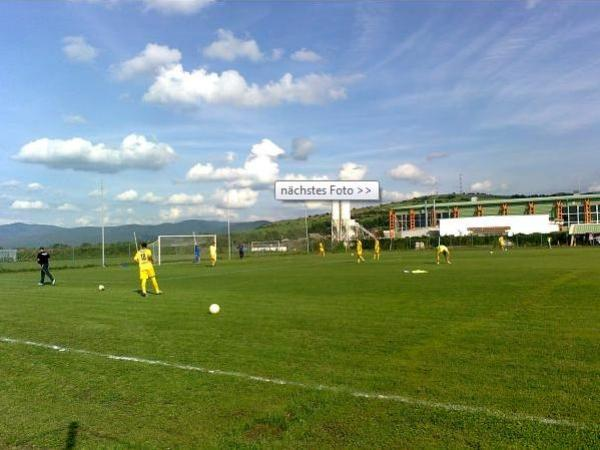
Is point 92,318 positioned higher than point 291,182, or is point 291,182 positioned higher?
point 291,182

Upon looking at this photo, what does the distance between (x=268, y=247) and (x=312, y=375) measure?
65.8 meters

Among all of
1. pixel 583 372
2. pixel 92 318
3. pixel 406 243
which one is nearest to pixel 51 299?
pixel 92 318

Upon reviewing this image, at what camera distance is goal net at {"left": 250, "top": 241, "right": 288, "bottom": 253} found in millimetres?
70938

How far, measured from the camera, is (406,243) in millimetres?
78125

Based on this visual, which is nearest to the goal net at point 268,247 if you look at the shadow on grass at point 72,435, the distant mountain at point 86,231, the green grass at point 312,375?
the distant mountain at point 86,231

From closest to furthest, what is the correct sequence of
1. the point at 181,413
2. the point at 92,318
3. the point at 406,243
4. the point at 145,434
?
the point at 145,434
the point at 181,413
the point at 92,318
the point at 406,243

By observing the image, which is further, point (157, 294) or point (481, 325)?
point (157, 294)

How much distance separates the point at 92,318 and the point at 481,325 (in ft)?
30.3

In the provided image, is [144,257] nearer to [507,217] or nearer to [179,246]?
[179,246]

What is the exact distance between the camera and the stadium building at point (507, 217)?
8425 cm

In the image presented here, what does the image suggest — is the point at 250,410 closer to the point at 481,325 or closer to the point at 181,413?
the point at 181,413

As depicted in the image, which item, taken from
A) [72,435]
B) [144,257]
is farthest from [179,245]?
[72,435]

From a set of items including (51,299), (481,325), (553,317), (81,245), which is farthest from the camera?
(81,245)

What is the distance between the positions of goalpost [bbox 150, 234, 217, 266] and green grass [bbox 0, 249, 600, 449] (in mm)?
41515
